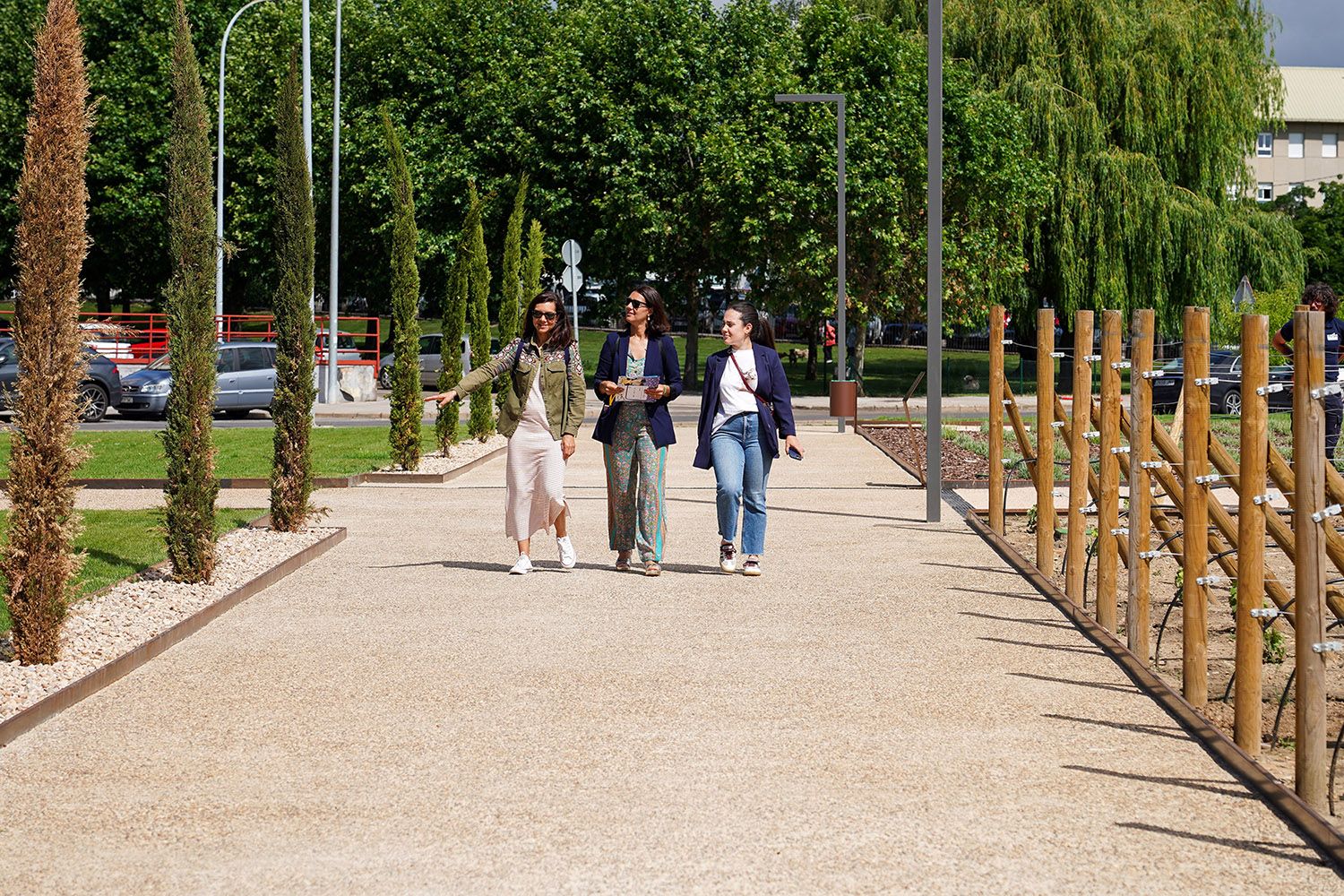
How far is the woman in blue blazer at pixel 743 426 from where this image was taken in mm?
11289

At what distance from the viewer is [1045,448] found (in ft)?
37.6

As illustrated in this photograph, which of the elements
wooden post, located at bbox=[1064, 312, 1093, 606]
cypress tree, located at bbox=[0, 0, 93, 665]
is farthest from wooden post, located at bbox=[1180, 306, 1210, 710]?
cypress tree, located at bbox=[0, 0, 93, 665]

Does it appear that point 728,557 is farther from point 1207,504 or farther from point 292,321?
point 1207,504

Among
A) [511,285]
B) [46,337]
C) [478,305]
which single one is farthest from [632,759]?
[511,285]

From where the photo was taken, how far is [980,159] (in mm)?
39312

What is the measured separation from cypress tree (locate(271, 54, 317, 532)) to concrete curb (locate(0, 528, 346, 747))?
4.08 feet

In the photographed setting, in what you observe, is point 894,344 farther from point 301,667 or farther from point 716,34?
point 301,667

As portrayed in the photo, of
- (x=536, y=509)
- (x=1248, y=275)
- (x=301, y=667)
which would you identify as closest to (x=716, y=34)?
(x=1248, y=275)

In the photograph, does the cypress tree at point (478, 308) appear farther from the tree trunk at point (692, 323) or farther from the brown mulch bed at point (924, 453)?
the tree trunk at point (692, 323)

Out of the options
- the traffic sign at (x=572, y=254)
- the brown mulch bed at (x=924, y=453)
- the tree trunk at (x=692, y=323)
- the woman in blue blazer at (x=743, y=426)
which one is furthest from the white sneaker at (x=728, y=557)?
the tree trunk at (x=692, y=323)

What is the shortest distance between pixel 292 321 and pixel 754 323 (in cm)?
330

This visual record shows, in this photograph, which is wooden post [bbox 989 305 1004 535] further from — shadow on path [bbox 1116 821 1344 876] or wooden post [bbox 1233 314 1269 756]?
shadow on path [bbox 1116 821 1344 876]

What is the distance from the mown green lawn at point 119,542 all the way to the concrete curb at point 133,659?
740 millimetres

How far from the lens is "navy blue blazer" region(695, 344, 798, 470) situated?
11352mm
